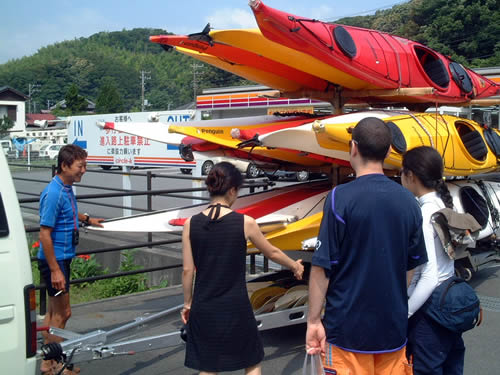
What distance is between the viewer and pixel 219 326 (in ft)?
11.4

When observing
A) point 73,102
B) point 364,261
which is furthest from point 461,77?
point 73,102

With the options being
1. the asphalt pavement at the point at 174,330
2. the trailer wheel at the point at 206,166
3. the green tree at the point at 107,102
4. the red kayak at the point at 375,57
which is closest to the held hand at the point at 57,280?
the asphalt pavement at the point at 174,330

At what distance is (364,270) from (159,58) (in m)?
185

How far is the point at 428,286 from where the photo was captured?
338 cm

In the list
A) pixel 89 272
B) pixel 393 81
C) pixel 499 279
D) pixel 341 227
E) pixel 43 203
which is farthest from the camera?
pixel 89 272

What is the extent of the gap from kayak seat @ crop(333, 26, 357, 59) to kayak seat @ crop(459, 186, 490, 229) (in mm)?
2182

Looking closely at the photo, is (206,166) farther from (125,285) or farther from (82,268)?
(125,285)

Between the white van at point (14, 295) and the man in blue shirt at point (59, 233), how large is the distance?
1.17 m

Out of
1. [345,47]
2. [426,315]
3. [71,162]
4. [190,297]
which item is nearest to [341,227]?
[426,315]

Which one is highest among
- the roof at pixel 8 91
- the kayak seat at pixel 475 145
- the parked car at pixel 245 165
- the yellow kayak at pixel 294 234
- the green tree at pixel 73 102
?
the roof at pixel 8 91

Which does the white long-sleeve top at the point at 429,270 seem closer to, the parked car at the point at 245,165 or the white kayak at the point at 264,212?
the parked car at the point at 245,165

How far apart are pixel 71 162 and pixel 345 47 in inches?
114

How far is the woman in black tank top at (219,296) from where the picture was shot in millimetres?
3500

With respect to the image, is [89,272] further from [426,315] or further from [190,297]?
[426,315]
